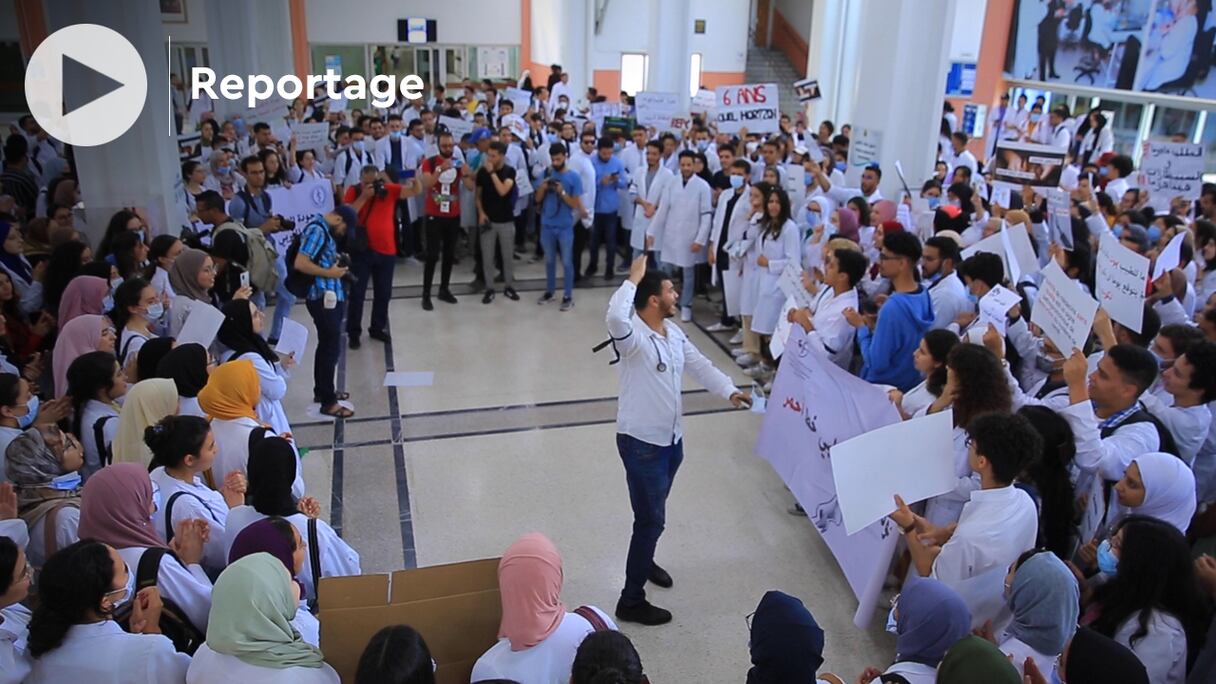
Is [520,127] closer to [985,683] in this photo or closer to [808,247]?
[808,247]

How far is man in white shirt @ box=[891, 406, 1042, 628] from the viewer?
294 cm

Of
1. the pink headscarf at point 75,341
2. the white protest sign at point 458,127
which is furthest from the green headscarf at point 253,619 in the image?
the white protest sign at point 458,127

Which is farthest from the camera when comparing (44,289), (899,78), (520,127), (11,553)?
(520,127)

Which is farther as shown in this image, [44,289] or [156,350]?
[44,289]

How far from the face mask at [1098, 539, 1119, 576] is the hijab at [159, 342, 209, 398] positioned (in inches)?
150

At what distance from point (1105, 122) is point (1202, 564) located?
1189 centimetres

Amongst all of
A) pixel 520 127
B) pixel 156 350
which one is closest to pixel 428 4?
pixel 520 127

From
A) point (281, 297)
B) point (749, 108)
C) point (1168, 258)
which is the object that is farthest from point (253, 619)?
point (749, 108)

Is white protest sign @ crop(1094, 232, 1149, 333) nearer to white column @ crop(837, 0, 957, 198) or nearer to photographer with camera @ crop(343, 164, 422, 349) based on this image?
white column @ crop(837, 0, 957, 198)

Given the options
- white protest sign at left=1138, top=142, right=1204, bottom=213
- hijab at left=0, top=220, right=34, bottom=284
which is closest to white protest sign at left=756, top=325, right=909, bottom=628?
white protest sign at left=1138, top=142, right=1204, bottom=213

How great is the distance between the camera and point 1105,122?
12.5 metres

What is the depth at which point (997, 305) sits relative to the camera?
175 inches

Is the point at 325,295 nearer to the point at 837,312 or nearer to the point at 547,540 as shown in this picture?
the point at 837,312

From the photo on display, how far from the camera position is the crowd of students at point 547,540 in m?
2.31
